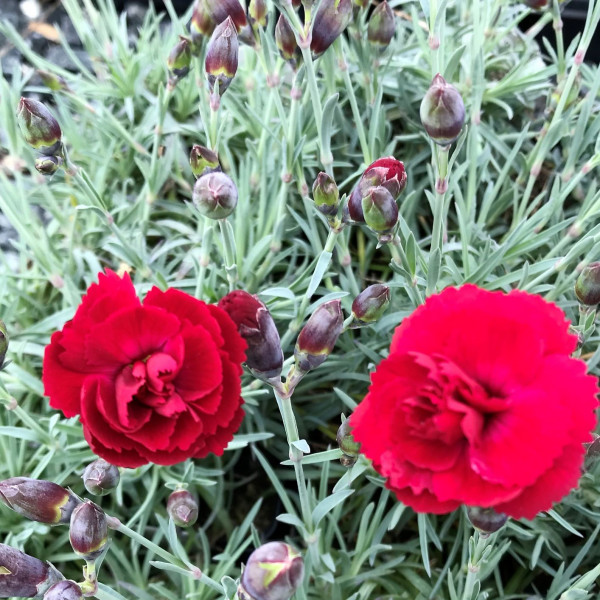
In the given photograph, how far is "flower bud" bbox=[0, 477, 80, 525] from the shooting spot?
524 mm

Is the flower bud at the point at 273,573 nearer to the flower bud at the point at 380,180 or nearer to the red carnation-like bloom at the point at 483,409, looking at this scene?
the red carnation-like bloom at the point at 483,409

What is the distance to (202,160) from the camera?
24.9 inches

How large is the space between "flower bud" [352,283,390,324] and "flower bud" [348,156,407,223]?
64 millimetres

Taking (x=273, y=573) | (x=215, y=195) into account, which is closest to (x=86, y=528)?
(x=273, y=573)

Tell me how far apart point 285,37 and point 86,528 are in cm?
51

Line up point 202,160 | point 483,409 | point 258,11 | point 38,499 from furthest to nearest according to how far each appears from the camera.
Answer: point 258,11 → point 202,160 → point 38,499 → point 483,409

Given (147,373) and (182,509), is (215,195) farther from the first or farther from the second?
(182,509)

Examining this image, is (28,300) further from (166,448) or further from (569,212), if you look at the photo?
Result: (569,212)

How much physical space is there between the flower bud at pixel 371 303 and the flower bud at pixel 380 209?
0.18 ft

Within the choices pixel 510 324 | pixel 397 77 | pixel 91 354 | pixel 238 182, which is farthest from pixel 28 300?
pixel 510 324

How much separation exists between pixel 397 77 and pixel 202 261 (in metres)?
0.49

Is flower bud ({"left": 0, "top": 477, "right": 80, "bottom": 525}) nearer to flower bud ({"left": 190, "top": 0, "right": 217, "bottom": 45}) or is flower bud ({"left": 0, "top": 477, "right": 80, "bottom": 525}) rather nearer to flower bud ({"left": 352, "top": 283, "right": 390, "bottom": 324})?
flower bud ({"left": 352, "top": 283, "right": 390, "bottom": 324})

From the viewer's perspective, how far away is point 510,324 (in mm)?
418

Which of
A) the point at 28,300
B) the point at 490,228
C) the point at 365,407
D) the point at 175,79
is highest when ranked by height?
the point at 175,79
